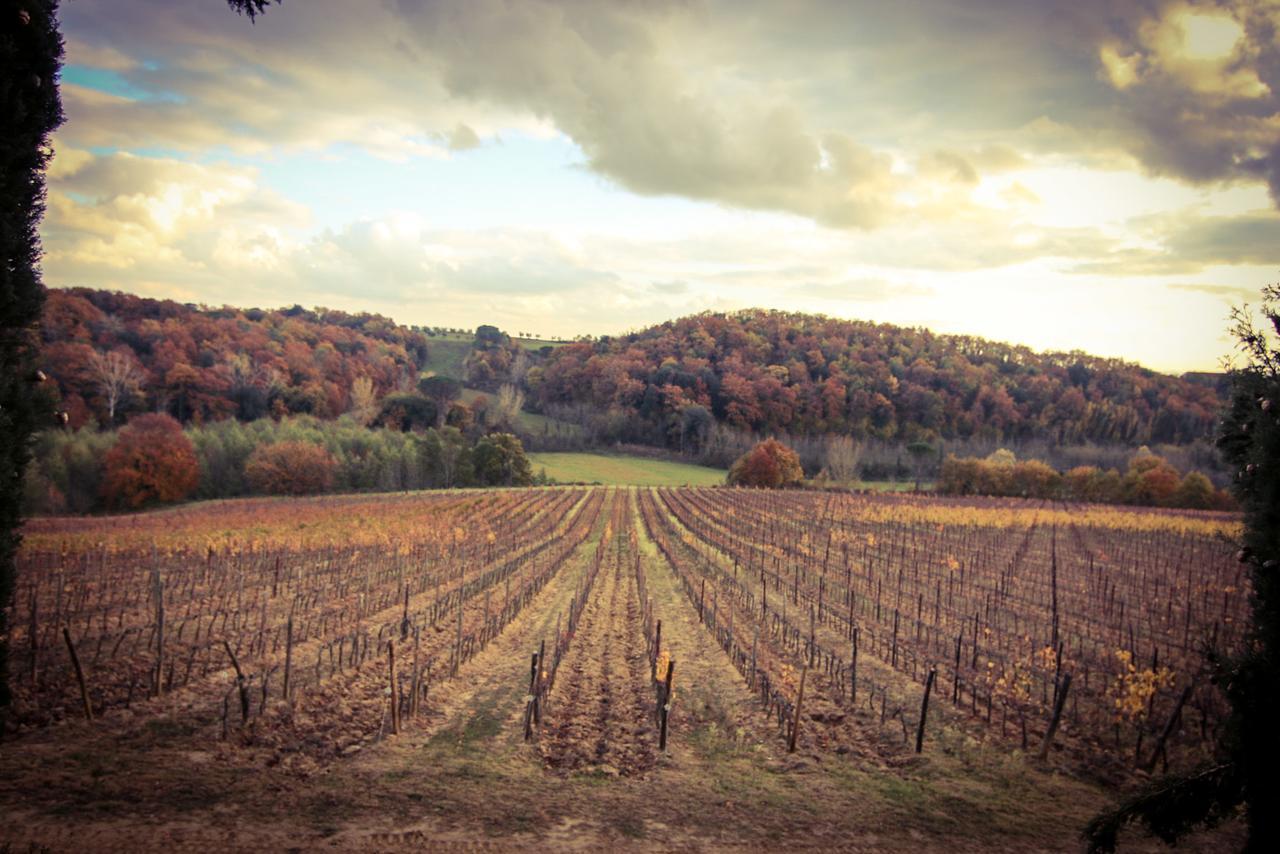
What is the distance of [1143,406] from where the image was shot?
117 metres

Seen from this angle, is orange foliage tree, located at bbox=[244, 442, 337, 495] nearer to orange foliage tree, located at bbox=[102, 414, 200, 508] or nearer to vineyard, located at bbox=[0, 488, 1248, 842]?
orange foliage tree, located at bbox=[102, 414, 200, 508]

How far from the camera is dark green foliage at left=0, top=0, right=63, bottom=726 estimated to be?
690 cm

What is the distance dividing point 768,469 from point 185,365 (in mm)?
69750

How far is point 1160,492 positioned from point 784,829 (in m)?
75.2

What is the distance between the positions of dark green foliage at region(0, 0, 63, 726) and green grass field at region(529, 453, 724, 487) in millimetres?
64947

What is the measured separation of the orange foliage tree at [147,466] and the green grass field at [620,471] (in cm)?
3386

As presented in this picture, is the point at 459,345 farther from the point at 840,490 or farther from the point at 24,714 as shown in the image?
the point at 24,714

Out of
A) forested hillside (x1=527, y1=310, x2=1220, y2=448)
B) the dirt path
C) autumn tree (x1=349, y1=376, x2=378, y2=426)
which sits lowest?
the dirt path

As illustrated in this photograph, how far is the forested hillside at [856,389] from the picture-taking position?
4104 inches

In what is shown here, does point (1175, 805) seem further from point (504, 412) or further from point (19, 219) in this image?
point (504, 412)

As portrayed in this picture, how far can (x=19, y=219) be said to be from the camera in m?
7.21

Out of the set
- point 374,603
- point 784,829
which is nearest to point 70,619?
point 374,603

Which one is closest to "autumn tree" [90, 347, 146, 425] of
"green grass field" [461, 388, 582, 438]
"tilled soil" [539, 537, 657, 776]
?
"green grass field" [461, 388, 582, 438]

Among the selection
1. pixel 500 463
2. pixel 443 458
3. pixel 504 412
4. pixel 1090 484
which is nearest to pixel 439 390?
pixel 504 412
